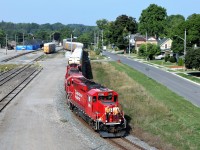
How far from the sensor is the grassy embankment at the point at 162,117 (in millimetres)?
25578

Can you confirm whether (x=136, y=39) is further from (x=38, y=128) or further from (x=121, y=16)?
→ (x=38, y=128)

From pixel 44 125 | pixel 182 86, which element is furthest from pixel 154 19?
pixel 44 125

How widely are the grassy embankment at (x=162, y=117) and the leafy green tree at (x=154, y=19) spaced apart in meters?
126

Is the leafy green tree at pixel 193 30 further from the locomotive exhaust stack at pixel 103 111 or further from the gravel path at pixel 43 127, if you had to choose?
the locomotive exhaust stack at pixel 103 111

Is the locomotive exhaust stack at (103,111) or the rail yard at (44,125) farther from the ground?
the locomotive exhaust stack at (103,111)

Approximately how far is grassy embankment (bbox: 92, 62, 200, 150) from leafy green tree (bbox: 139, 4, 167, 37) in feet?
414

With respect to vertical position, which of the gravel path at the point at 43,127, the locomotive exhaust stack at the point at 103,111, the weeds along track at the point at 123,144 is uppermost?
the locomotive exhaust stack at the point at 103,111

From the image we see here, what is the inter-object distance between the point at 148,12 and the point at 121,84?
125 m

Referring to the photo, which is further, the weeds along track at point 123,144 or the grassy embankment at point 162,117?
the grassy embankment at point 162,117

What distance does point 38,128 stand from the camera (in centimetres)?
2861

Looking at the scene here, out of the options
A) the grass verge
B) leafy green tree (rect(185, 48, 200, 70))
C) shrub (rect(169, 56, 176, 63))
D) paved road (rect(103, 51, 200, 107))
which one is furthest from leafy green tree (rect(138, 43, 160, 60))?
leafy green tree (rect(185, 48, 200, 70))

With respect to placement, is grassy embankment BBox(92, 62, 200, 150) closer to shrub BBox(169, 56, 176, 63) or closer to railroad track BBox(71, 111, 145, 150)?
railroad track BBox(71, 111, 145, 150)

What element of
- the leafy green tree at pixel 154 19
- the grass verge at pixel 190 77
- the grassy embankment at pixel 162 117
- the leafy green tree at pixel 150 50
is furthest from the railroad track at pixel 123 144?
the leafy green tree at pixel 154 19

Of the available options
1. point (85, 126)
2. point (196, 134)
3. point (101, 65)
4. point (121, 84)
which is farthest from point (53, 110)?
point (101, 65)
